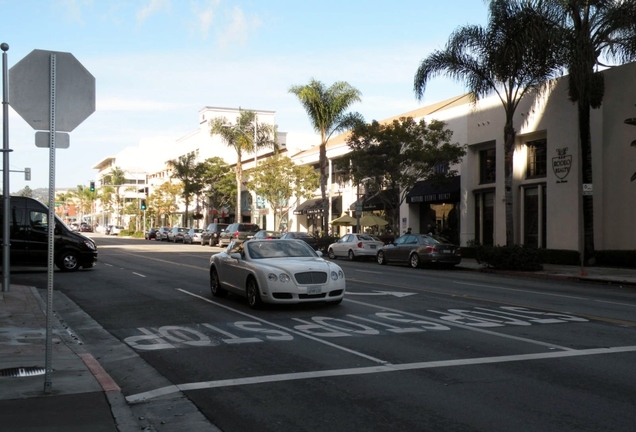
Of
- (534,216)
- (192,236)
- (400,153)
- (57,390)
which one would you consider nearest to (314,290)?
(57,390)

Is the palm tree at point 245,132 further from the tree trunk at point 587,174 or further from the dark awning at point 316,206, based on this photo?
the tree trunk at point 587,174

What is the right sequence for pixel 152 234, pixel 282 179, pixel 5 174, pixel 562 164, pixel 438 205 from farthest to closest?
pixel 152 234 < pixel 282 179 < pixel 438 205 < pixel 562 164 < pixel 5 174

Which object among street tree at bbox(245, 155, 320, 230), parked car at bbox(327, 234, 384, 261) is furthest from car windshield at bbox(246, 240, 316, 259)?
street tree at bbox(245, 155, 320, 230)

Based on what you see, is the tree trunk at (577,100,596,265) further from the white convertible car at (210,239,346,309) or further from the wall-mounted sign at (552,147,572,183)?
the white convertible car at (210,239,346,309)

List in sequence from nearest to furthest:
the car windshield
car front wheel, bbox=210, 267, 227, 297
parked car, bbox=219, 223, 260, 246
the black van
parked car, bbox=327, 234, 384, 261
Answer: the car windshield → car front wheel, bbox=210, 267, 227, 297 → the black van → parked car, bbox=327, 234, 384, 261 → parked car, bbox=219, 223, 260, 246

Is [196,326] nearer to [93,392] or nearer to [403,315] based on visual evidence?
[403,315]

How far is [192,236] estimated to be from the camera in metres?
60.6

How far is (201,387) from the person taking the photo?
7.30 m

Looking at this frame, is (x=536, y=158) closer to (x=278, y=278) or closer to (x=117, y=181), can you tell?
(x=278, y=278)

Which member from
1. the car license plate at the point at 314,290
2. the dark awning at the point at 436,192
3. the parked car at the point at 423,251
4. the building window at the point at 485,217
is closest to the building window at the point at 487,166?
the building window at the point at 485,217

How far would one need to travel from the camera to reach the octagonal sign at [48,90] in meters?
6.67

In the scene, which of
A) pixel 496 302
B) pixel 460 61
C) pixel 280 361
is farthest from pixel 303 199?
pixel 280 361

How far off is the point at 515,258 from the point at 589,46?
8485 millimetres

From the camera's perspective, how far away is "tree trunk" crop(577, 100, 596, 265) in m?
26.4
